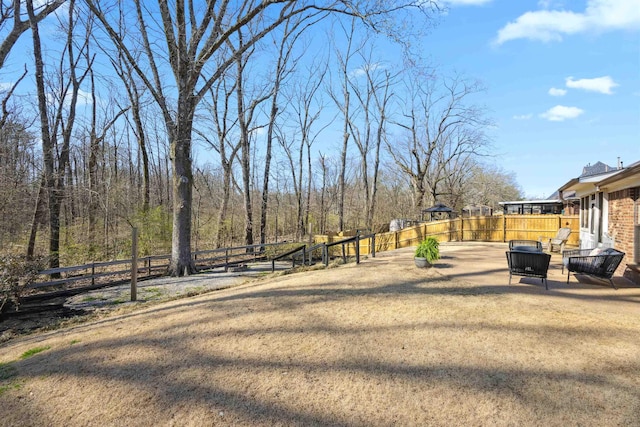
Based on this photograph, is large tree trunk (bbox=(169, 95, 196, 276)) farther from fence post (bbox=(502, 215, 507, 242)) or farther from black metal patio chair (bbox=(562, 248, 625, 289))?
fence post (bbox=(502, 215, 507, 242))

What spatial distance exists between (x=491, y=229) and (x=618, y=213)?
9722 mm

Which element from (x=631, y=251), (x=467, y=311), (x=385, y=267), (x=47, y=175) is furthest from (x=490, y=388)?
(x=47, y=175)

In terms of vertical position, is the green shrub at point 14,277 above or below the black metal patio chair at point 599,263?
below

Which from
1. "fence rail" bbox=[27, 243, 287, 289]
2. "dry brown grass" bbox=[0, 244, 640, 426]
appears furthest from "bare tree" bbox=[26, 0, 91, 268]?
"dry brown grass" bbox=[0, 244, 640, 426]

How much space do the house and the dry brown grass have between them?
6.45 feet

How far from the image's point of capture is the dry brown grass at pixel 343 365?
2619 mm

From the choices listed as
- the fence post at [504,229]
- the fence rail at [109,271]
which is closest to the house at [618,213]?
the fence post at [504,229]

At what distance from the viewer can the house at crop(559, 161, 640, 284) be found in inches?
250

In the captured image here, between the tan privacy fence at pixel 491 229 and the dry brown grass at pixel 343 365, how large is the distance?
989 centimetres

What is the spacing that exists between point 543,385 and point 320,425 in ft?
6.70

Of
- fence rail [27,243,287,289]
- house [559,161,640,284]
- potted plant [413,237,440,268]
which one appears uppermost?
house [559,161,640,284]

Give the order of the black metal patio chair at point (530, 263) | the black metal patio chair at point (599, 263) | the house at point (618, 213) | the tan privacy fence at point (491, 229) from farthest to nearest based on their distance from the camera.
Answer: the tan privacy fence at point (491, 229) → the house at point (618, 213) → the black metal patio chair at point (530, 263) → the black metal patio chair at point (599, 263)

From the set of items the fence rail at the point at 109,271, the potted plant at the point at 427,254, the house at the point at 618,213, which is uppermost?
the house at the point at 618,213

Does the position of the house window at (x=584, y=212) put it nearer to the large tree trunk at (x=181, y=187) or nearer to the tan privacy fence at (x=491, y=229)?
the tan privacy fence at (x=491, y=229)
